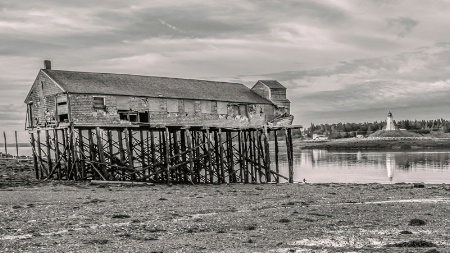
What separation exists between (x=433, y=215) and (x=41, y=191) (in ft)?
56.8

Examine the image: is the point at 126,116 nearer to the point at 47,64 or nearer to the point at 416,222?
the point at 47,64

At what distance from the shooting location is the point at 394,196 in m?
26.0

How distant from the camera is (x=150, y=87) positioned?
3712cm

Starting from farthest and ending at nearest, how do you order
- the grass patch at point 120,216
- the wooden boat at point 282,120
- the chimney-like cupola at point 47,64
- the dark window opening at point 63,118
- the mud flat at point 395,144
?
the mud flat at point 395,144 < the wooden boat at point 282,120 < the chimney-like cupola at point 47,64 < the dark window opening at point 63,118 < the grass patch at point 120,216

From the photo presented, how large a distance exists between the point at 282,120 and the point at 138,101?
12421 millimetres

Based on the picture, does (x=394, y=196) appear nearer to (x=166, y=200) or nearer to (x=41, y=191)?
(x=166, y=200)

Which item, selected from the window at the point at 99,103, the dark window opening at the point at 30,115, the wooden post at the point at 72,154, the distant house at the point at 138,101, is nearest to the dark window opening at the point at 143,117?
the distant house at the point at 138,101

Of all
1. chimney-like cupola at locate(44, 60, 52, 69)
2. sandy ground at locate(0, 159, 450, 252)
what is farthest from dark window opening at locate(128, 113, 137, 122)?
sandy ground at locate(0, 159, 450, 252)

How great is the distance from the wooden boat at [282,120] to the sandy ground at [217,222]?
53.3ft

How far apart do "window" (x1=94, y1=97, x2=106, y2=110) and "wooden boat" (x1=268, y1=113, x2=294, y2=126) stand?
44.7 feet

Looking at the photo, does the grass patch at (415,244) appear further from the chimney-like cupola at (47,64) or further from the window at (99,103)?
the chimney-like cupola at (47,64)

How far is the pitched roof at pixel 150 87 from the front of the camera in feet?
111

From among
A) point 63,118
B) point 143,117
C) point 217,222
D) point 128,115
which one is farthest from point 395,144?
point 217,222

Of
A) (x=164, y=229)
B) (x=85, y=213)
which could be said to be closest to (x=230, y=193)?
(x=85, y=213)
